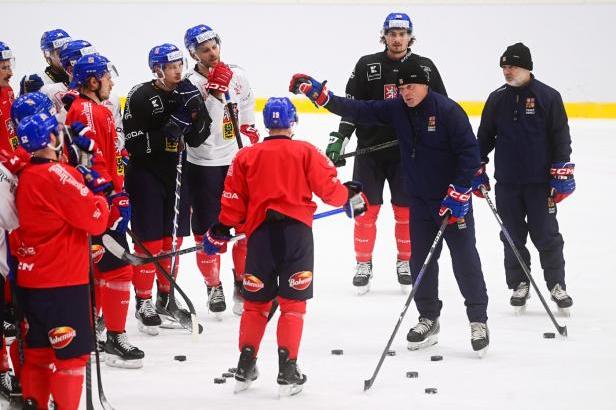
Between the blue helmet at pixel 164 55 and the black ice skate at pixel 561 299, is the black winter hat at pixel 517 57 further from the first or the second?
the blue helmet at pixel 164 55

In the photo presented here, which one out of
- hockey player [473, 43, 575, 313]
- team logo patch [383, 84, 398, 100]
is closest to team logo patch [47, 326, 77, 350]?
hockey player [473, 43, 575, 313]

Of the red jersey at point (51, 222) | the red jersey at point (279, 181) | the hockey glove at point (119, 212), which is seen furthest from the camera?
the hockey glove at point (119, 212)

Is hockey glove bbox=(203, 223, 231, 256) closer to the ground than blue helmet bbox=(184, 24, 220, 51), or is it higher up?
Result: closer to the ground

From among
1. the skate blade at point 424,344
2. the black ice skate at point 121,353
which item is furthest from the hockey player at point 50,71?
the skate blade at point 424,344

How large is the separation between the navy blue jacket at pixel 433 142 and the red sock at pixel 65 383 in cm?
187

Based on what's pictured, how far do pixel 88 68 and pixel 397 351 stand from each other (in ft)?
5.90

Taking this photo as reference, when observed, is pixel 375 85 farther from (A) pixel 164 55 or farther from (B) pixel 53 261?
(B) pixel 53 261

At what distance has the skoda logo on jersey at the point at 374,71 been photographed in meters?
6.27

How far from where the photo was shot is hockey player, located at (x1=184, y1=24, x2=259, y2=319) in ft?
18.8

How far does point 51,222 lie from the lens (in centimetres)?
380

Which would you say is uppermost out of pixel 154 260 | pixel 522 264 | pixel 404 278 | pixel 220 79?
pixel 220 79

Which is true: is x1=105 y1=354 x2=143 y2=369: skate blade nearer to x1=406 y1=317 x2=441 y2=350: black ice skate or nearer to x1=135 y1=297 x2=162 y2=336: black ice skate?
x1=135 y1=297 x2=162 y2=336: black ice skate

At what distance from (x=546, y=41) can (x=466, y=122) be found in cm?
621

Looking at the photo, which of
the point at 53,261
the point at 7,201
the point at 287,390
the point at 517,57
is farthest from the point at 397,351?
the point at 7,201
